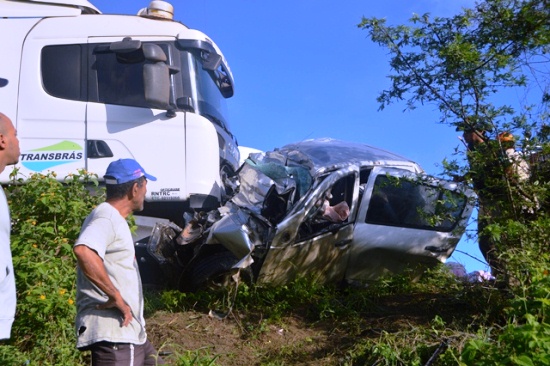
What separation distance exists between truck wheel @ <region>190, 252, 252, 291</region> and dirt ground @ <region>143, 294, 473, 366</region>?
39 centimetres

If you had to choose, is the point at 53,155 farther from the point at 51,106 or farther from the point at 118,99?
the point at 118,99

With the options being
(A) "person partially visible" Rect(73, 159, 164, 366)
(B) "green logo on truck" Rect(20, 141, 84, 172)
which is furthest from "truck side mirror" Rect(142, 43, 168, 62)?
(A) "person partially visible" Rect(73, 159, 164, 366)

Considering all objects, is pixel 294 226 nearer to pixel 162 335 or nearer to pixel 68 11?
pixel 162 335

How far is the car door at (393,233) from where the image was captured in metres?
8.09

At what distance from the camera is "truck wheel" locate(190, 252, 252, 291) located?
7.41 metres

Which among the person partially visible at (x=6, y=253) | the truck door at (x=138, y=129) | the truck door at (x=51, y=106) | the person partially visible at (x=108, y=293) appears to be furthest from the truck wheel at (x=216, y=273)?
the person partially visible at (x=6, y=253)

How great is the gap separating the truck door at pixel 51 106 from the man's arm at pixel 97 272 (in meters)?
4.45

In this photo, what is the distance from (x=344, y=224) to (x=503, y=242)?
2.31 m

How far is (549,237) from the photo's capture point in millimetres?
5844

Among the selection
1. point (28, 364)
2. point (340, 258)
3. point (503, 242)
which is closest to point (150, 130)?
point (340, 258)

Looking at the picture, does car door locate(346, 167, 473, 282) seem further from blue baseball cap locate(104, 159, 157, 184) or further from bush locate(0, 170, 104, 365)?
blue baseball cap locate(104, 159, 157, 184)

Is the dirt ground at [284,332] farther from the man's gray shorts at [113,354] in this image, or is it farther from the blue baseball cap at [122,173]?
the blue baseball cap at [122,173]

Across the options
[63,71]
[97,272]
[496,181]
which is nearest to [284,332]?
[496,181]

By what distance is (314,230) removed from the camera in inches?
310
